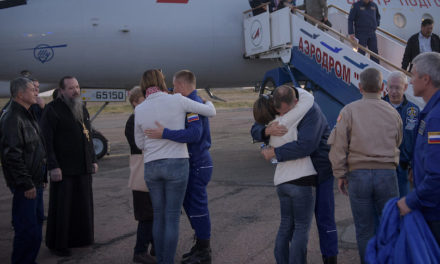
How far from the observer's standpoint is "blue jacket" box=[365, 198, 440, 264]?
7.86ft

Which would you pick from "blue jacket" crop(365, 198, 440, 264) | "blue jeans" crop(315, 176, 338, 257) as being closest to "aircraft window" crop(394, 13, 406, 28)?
"blue jeans" crop(315, 176, 338, 257)

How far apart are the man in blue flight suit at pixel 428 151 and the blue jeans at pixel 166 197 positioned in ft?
6.18

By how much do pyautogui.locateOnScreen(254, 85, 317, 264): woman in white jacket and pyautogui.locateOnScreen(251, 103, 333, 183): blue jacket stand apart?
6cm

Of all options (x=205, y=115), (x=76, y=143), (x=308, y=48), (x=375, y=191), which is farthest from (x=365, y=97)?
(x=308, y=48)

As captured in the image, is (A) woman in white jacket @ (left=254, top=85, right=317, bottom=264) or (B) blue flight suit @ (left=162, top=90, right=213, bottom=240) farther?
(B) blue flight suit @ (left=162, top=90, right=213, bottom=240)

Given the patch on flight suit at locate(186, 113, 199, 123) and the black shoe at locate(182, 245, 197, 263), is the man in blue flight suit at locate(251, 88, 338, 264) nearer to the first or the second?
the patch on flight suit at locate(186, 113, 199, 123)

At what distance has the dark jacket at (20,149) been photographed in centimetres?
398

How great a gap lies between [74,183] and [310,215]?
259 centimetres

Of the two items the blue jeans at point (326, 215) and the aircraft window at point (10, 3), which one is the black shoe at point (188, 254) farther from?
the aircraft window at point (10, 3)

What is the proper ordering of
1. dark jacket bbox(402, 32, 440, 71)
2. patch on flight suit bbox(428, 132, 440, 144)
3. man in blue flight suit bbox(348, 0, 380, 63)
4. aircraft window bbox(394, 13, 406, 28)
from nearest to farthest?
patch on flight suit bbox(428, 132, 440, 144) < dark jacket bbox(402, 32, 440, 71) < man in blue flight suit bbox(348, 0, 380, 63) < aircraft window bbox(394, 13, 406, 28)

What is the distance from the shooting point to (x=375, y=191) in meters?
3.51

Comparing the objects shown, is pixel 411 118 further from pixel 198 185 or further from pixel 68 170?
pixel 68 170

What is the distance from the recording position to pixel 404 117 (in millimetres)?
4246

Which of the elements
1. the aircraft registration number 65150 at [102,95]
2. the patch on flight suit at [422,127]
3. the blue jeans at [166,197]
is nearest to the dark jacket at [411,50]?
the blue jeans at [166,197]
